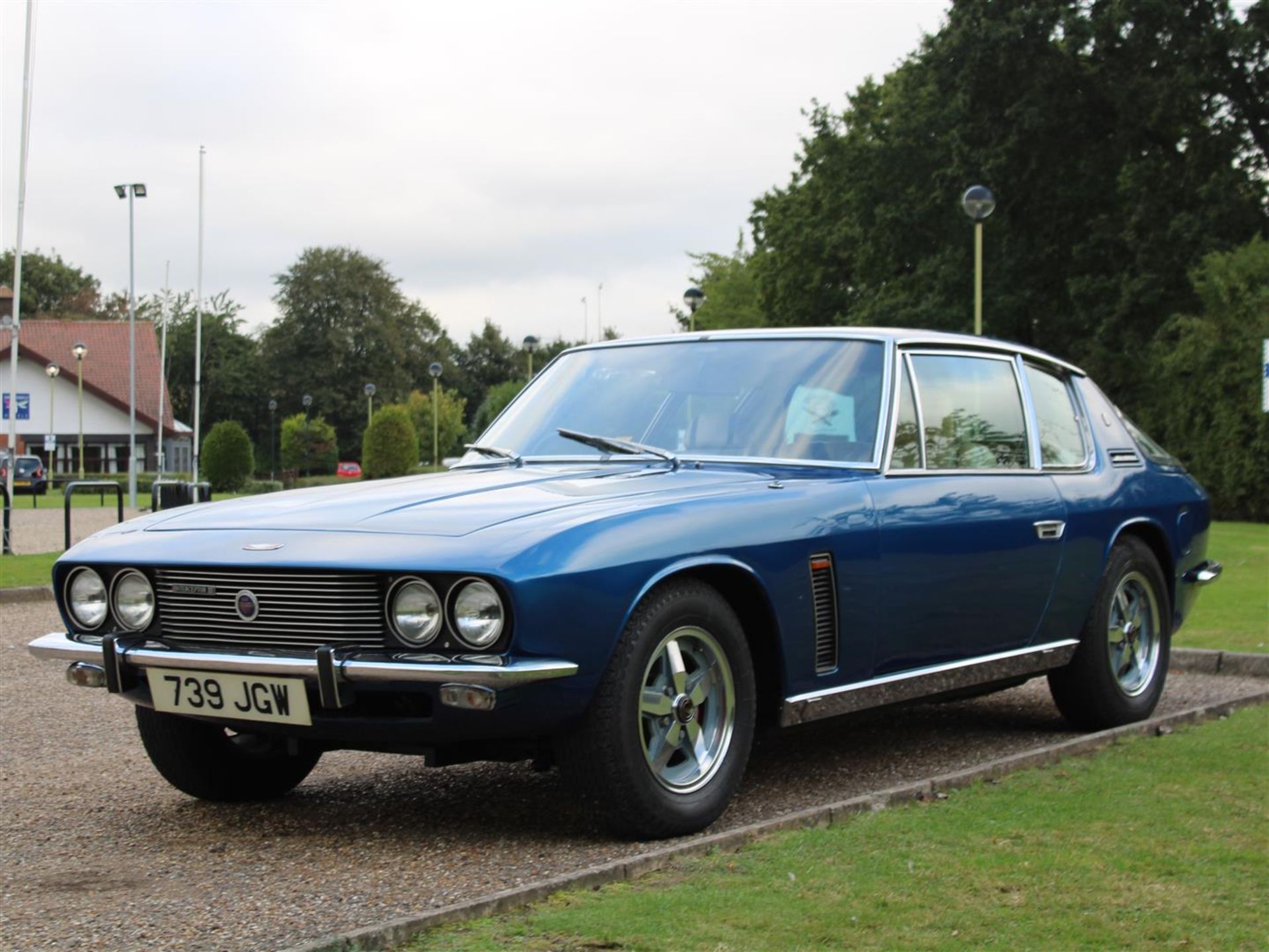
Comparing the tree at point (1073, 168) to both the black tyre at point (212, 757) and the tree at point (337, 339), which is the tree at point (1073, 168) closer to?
the black tyre at point (212, 757)

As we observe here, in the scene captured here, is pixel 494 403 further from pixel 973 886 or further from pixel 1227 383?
pixel 973 886

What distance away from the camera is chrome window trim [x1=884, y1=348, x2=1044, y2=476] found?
238 inches

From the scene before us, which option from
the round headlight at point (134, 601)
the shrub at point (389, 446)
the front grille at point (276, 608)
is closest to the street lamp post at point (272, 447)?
the shrub at point (389, 446)

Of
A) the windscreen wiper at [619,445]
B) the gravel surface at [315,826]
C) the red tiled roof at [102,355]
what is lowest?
the gravel surface at [315,826]

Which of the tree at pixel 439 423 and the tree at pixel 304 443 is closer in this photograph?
the tree at pixel 304 443

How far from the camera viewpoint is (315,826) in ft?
17.0

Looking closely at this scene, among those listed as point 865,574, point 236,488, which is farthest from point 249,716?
point 236,488

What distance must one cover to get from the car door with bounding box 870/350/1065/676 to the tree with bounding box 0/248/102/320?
104058 millimetres

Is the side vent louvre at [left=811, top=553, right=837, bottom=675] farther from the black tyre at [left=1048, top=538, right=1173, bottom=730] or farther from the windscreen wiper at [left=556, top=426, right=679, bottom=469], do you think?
the black tyre at [left=1048, top=538, right=1173, bottom=730]

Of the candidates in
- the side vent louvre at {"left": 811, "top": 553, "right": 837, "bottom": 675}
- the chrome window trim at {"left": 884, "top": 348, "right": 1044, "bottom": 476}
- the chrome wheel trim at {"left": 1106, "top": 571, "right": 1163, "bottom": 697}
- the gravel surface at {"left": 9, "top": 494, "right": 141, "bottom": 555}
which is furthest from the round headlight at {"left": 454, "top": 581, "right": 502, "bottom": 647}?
the gravel surface at {"left": 9, "top": 494, "right": 141, "bottom": 555}

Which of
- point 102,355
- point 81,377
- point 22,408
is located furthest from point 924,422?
point 102,355

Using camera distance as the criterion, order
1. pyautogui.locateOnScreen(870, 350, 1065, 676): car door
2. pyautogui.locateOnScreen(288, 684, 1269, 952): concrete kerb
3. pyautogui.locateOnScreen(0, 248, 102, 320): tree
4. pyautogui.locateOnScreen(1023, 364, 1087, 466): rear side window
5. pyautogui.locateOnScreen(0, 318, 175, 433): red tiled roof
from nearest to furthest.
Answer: pyautogui.locateOnScreen(288, 684, 1269, 952): concrete kerb → pyautogui.locateOnScreen(870, 350, 1065, 676): car door → pyautogui.locateOnScreen(1023, 364, 1087, 466): rear side window → pyautogui.locateOnScreen(0, 318, 175, 433): red tiled roof → pyautogui.locateOnScreen(0, 248, 102, 320): tree

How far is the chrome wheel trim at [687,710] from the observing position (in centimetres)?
479

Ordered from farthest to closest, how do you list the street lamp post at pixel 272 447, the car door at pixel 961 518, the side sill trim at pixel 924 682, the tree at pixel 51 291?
1. the tree at pixel 51 291
2. the street lamp post at pixel 272 447
3. the car door at pixel 961 518
4. the side sill trim at pixel 924 682
